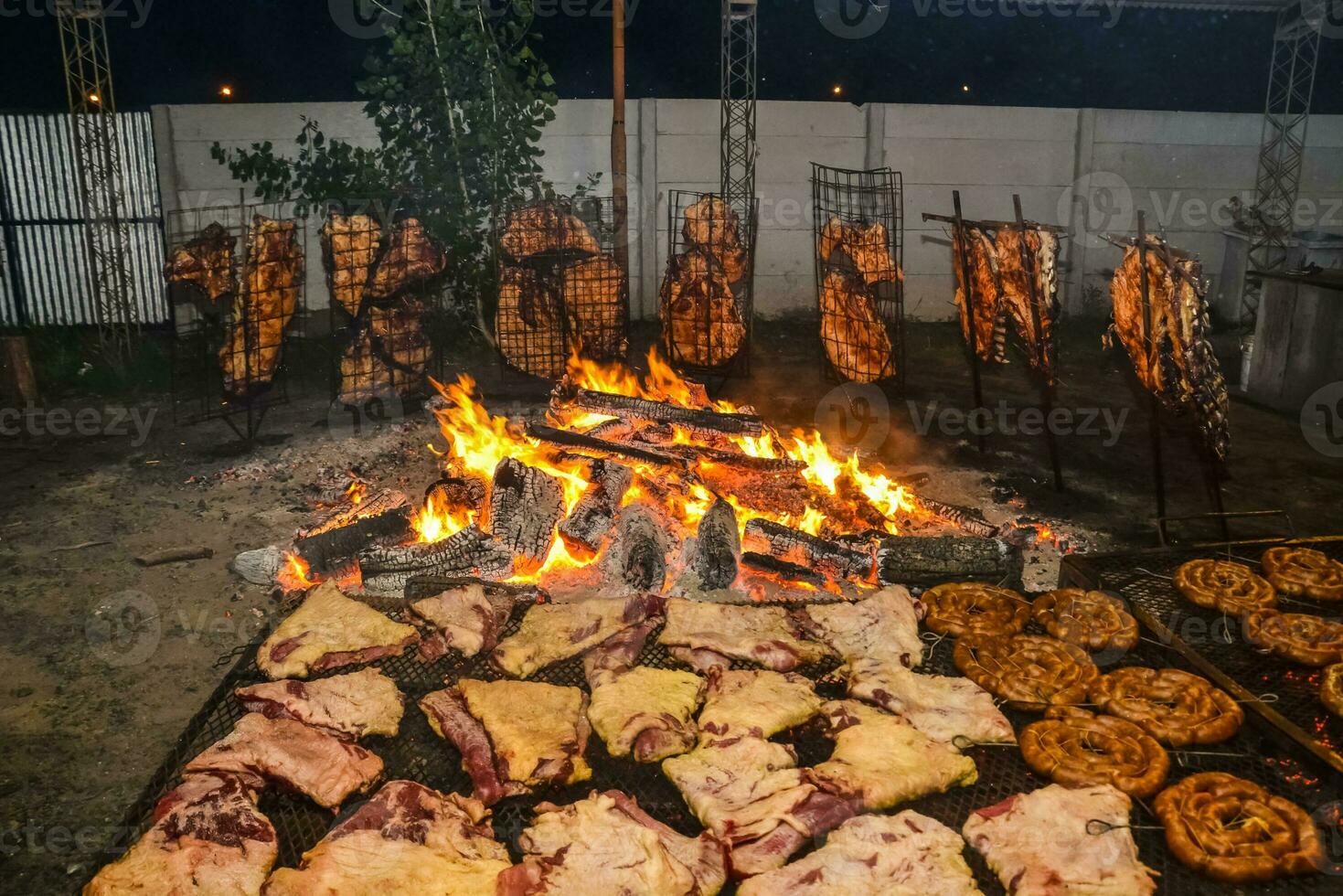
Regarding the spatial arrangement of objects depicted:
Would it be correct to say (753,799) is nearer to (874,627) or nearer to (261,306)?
(874,627)

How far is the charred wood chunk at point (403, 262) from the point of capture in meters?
9.79

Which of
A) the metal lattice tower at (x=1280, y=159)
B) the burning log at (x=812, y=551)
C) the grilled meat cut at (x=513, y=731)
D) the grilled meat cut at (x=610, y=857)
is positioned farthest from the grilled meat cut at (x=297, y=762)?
the metal lattice tower at (x=1280, y=159)

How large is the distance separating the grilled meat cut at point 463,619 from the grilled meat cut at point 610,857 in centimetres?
115

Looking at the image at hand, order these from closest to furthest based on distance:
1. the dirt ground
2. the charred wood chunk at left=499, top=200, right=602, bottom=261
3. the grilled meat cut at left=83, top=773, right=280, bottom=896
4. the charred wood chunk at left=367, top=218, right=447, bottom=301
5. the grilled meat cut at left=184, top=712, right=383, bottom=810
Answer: the grilled meat cut at left=83, top=773, right=280, bottom=896, the grilled meat cut at left=184, top=712, right=383, bottom=810, the dirt ground, the charred wood chunk at left=367, top=218, right=447, bottom=301, the charred wood chunk at left=499, top=200, right=602, bottom=261

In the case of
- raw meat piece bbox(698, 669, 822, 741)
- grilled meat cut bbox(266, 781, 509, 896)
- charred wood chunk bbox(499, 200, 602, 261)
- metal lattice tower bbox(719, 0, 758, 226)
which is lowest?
grilled meat cut bbox(266, 781, 509, 896)

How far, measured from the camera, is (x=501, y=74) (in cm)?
1202

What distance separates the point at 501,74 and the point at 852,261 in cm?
537

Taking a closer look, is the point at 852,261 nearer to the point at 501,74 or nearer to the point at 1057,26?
the point at 501,74

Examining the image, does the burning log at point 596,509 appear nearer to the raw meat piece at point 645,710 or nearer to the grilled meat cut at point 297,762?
the raw meat piece at point 645,710

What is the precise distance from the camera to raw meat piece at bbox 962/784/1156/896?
3023 millimetres

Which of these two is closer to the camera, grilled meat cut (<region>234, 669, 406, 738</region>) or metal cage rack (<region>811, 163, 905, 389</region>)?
grilled meat cut (<region>234, 669, 406, 738</region>)

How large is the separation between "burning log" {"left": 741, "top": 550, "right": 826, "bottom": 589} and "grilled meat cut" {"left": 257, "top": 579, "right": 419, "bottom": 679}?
300cm

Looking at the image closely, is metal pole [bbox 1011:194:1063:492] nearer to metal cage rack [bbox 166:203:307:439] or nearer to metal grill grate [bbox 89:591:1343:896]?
metal grill grate [bbox 89:591:1343:896]

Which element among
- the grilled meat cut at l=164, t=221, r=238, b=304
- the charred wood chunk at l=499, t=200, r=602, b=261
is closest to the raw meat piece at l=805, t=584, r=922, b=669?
the charred wood chunk at l=499, t=200, r=602, b=261
